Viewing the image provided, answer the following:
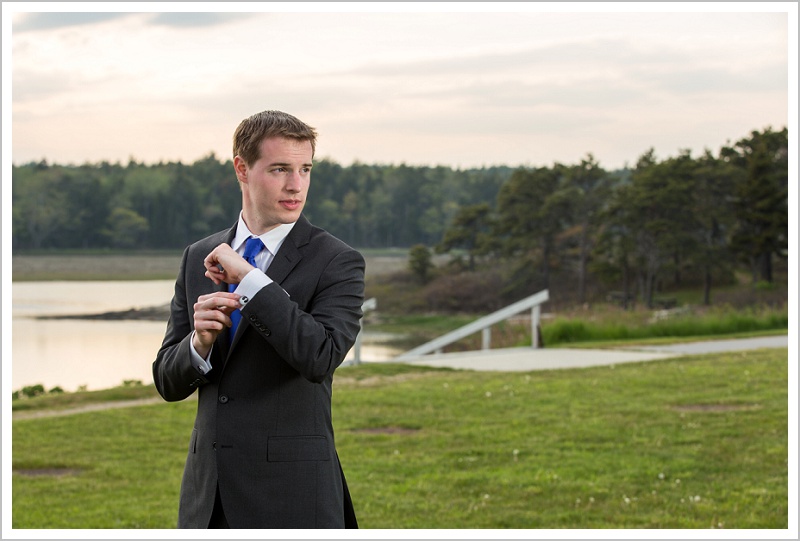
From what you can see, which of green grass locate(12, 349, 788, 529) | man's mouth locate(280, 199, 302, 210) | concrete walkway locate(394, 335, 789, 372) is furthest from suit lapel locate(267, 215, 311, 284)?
→ concrete walkway locate(394, 335, 789, 372)

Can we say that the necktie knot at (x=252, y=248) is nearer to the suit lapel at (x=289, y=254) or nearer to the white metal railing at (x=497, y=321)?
the suit lapel at (x=289, y=254)

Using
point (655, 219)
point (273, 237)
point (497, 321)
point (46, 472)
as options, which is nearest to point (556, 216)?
point (655, 219)

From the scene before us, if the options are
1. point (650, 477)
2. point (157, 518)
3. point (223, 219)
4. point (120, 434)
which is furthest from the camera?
point (223, 219)

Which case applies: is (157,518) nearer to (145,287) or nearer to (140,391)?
(140,391)

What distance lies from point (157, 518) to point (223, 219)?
160ft

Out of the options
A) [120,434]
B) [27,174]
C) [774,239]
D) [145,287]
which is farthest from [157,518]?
[27,174]

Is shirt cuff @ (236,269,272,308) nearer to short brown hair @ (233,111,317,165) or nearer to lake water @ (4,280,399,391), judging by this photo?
short brown hair @ (233,111,317,165)

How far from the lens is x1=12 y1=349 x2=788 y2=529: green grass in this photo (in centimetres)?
650

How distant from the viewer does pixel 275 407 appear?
2416 mm

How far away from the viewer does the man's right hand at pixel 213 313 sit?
229 cm

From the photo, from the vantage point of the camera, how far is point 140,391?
12.3 metres

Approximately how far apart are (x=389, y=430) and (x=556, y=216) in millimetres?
27869

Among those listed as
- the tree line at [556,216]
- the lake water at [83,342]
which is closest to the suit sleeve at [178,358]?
the lake water at [83,342]

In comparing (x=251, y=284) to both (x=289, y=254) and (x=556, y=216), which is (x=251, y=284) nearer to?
(x=289, y=254)
